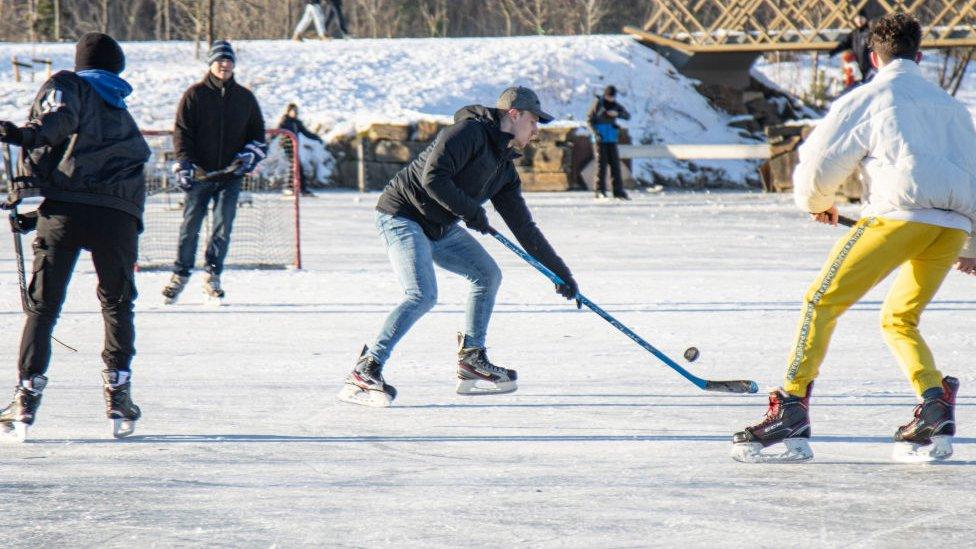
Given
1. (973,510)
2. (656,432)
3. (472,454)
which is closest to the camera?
(973,510)

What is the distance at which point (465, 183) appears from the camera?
18.5 feet

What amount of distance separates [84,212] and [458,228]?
5.68 feet

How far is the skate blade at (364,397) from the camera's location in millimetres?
5645

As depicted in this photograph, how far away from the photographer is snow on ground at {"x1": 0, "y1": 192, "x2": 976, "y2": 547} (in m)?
3.81

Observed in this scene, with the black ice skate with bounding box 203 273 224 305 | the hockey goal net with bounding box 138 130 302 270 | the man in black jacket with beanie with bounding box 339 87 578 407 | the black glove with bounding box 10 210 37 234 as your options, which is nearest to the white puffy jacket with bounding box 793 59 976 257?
the man in black jacket with beanie with bounding box 339 87 578 407

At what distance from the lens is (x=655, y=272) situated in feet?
35.5

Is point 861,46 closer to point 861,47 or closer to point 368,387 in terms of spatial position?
point 861,47

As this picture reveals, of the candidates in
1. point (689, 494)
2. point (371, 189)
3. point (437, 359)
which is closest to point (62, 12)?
point (371, 189)

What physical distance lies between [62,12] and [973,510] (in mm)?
34795

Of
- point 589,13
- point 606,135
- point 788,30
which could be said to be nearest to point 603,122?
point 606,135

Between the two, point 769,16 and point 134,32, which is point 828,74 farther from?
point 134,32

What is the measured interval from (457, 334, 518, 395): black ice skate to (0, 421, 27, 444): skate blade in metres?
1.82

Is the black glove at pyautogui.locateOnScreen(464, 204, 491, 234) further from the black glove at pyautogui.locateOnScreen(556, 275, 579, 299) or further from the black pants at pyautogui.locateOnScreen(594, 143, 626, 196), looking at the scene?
the black pants at pyautogui.locateOnScreen(594, 143, 626, 196)

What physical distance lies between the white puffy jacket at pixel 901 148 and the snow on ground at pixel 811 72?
112ft
